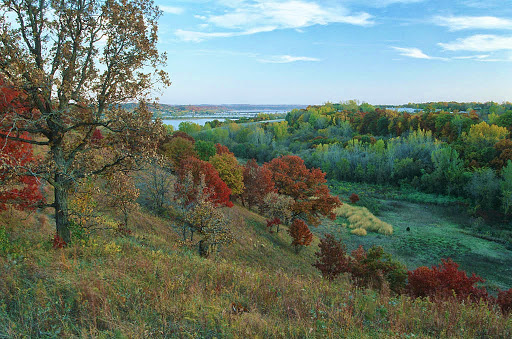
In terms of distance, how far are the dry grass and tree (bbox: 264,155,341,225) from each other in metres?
5.37

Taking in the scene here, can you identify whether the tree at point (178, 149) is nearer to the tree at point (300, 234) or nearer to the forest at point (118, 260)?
the tree at point (300, 234)

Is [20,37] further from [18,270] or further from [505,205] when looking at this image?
[505,205]

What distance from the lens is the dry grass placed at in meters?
34.8

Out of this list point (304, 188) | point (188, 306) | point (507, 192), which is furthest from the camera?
point (507, 192)

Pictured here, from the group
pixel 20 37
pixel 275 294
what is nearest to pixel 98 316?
pixel 275 294

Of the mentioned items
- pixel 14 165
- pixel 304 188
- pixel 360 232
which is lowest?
pixel 360 232

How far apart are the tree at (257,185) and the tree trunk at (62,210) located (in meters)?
25.5

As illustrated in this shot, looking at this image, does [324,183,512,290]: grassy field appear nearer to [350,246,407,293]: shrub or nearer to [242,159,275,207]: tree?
[242,159,275,207]: tree

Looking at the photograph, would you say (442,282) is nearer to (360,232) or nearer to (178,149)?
(360,232)

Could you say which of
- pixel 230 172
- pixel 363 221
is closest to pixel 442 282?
pixel 230 172

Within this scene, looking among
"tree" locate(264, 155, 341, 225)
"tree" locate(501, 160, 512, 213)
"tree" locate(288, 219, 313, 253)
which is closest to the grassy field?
"tree" locate(264, 155, 341, 225)

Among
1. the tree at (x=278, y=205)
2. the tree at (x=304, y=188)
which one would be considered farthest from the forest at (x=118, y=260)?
the tree at (x=304, y=188)

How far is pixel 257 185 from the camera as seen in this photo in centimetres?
3409

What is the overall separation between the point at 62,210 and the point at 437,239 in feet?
114
